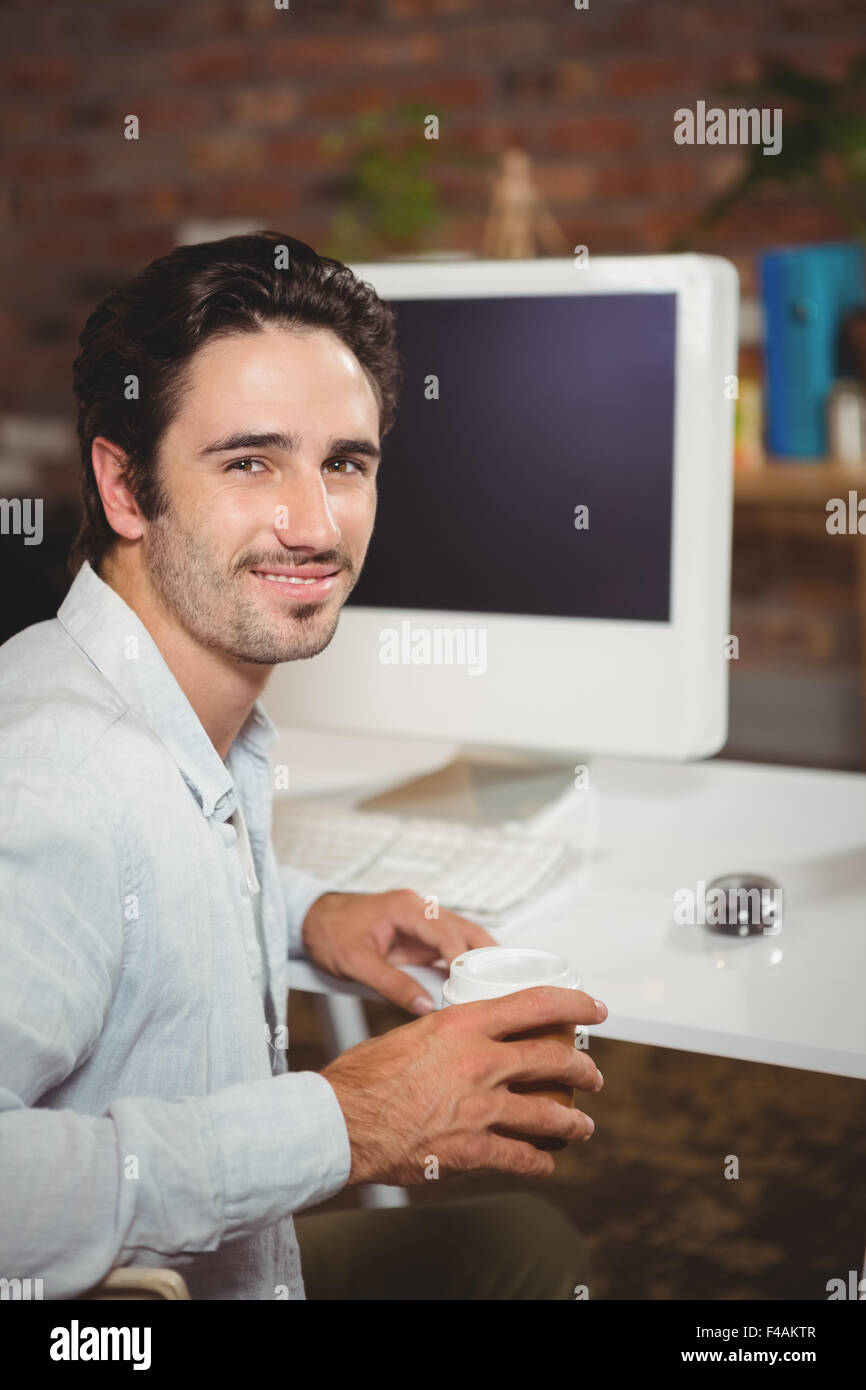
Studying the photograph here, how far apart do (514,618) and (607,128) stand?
253 centimetres

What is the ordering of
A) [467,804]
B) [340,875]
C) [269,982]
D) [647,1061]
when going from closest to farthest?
[269,982]
[340,875]
[467,804]
[647,1061]

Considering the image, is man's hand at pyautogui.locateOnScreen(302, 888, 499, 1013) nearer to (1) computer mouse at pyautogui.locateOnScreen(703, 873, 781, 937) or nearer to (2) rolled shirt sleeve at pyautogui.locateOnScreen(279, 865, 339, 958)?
(2) rolled shirt sleeve at pyautogui.locateOnScreen(279, 865, 339, 958)

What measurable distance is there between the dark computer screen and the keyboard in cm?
22

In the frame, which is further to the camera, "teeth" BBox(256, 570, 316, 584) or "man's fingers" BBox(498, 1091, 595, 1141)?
"teeth" BBox(256, 570, 316, 584)

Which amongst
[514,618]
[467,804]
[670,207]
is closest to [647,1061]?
[467,804]

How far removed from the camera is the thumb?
1.07 m

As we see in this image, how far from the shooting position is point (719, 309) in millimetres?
1196

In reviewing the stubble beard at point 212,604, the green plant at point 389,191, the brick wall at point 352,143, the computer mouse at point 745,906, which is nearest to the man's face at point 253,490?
the stubble beard at point 212,604

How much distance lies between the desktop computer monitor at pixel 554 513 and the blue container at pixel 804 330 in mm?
1800

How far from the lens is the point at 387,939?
111 centimetres

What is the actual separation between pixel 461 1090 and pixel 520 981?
0.08m

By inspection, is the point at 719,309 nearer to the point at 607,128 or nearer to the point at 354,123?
the point at 607,128

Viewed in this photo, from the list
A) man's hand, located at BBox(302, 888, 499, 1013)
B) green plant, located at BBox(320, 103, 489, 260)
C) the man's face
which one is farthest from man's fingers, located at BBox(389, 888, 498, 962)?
green plant, located at BBox(320, 103, 489, 260)

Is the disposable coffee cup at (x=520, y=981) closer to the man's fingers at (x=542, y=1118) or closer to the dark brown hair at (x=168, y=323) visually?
the man's fingers at (x=542, y=1118)
